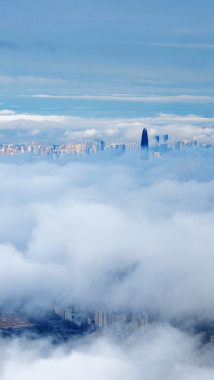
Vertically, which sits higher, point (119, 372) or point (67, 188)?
point (67, 188)

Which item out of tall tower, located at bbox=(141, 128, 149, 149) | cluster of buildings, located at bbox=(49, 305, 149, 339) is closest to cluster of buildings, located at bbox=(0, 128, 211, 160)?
tall tower, located at bbox=(141, 128, 149, 149)

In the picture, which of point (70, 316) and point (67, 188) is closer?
point (70, 316)

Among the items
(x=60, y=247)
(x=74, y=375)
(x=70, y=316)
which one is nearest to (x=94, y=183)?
(x=60, y=247)

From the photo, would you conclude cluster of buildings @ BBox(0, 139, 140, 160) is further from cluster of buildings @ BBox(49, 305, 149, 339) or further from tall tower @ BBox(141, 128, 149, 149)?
cluster of buildings @ BBox(49, 305, 149, 339)

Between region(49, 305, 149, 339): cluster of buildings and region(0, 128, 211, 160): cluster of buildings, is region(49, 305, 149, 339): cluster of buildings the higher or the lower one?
the lower one

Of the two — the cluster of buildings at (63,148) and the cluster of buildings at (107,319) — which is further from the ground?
the cluster of buildings at (63,148)

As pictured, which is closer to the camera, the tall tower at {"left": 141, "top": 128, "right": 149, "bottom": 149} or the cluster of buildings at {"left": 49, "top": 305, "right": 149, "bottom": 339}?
the cluster of buildings at {"left": 49, "top": 305, "right": 149, "bottom": 339}

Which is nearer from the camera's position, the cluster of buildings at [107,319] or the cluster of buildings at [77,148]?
the cluster of buildings at [107,319]

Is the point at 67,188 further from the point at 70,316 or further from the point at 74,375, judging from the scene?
the point at 74,375

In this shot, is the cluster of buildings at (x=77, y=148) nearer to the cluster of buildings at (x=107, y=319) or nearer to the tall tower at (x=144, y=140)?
the tall tower at (x=144, y=140)

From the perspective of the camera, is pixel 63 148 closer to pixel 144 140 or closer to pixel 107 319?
pixel 144 140

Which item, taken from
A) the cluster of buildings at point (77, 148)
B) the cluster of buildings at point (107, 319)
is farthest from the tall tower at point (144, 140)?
the cluster of buildings at point (107, 319)
